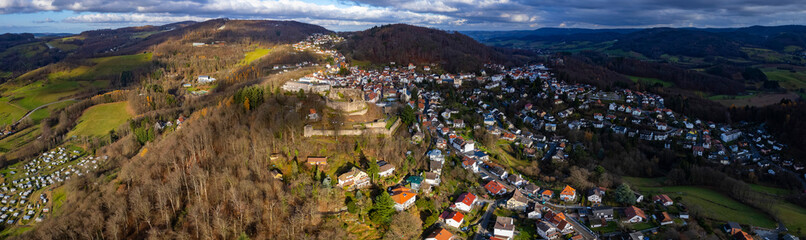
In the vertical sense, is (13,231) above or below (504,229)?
below

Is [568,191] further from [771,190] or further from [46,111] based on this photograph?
[46,111]

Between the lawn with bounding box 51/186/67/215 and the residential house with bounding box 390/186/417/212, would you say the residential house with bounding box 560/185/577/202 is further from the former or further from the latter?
the lawn with bounding box 51/186/67/215

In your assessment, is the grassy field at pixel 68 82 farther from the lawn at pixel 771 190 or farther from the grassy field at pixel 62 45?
the lawn at pixel 771 190

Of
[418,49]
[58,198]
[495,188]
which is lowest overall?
[58,198]

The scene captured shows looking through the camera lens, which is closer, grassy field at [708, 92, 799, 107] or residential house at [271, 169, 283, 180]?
residential house at [271, 169, 283, 180]

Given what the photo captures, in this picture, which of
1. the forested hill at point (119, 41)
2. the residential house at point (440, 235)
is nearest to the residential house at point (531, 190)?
the residential house at point (440, 235)

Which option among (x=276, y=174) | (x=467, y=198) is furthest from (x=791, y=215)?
(x=276, y=174)

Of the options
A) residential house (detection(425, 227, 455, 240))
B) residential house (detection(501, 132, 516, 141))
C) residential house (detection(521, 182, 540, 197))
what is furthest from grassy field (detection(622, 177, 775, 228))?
residential house (detection(425, 227, 455, 240))
